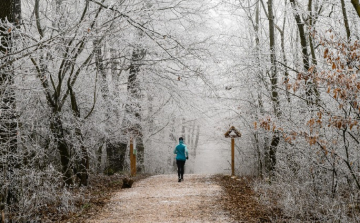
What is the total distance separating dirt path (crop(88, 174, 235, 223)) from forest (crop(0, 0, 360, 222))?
1.07 metres

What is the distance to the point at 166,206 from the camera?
8734 millimetres

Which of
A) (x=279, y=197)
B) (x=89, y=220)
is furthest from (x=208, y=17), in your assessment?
(x=89, y=220)

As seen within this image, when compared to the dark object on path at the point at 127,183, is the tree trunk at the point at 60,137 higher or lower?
higher

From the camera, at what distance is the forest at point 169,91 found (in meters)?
6.55

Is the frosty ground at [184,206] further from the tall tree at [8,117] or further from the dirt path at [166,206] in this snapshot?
the tall tree at [8,117]

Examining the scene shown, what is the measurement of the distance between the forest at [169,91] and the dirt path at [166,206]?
1.07m

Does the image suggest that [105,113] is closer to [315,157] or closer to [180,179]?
[180,179]

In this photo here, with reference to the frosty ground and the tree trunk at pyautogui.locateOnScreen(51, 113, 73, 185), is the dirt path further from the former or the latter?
the tree trunk at pyautogui.locateOnScreen(51, 113, 73, 185)

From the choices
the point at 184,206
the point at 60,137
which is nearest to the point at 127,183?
the point at 60,137

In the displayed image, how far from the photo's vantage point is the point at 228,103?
53.3ft

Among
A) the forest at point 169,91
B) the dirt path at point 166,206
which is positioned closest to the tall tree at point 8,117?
the forest at point 169,91

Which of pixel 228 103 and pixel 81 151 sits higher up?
pixel 228 103

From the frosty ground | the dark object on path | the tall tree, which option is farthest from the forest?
the dark object on path

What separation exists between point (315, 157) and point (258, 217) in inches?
62.1
